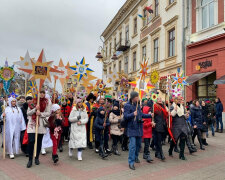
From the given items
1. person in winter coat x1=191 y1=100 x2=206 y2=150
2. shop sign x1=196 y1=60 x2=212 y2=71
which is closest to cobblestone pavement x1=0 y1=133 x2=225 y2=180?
person in winter coat x1=191 y1=100 x2=206 y2=150

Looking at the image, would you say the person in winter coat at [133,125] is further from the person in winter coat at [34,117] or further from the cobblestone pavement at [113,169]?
the person in winter coat at [34,117]

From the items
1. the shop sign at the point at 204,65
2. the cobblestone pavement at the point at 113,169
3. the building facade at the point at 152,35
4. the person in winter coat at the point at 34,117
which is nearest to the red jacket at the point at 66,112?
the cobblestone pavement at the point at 113,169

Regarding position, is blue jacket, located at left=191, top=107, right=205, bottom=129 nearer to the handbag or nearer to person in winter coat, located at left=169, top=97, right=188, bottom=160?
person in winter coat, located at left=169, top=97, right=188, bottom=160

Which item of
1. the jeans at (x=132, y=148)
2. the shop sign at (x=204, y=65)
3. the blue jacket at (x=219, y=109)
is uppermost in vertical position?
the shop sign at (x=204, y=65)

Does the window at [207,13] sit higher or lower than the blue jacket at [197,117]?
higher

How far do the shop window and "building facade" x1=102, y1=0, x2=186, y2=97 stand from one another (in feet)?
6.75

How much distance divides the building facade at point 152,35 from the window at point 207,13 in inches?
50.7

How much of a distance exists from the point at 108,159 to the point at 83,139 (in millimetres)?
856

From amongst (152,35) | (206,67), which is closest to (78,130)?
(206,67)

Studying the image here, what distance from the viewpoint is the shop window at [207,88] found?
1352 centimetres

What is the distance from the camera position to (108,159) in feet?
19.6

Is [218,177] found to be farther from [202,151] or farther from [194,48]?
[194,48]

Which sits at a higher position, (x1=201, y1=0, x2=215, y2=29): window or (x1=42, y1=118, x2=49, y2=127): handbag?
(x1=201, y1=0, x2=215, y2=29): window

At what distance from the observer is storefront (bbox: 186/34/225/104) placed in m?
12.6
